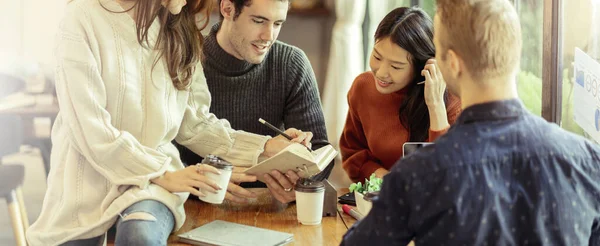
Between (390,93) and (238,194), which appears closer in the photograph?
(238,194)

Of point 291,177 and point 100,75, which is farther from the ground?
point 100,75

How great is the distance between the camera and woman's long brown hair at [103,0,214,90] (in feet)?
5.81

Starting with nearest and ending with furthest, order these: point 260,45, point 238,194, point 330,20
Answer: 1. point 238,194
2. point 260,45
3. point 330,20

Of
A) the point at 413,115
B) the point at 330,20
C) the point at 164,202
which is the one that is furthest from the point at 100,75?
the point at 330,20

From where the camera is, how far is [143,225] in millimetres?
1541

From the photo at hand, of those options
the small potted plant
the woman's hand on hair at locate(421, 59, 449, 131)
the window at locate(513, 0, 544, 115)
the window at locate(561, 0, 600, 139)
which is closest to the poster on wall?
the window at locate(561, 0, 600, 139)

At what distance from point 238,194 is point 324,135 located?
1.92ft

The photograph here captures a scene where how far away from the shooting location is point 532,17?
8.48ft

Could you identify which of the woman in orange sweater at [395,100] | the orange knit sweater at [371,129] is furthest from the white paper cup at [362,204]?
the orange knit sweater at [371,129]

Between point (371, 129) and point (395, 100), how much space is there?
0.12 meters

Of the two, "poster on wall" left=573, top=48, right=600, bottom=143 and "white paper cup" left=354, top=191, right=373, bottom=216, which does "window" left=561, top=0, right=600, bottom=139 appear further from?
"white paper cup" left=354, top=191, right=373, bottom=216

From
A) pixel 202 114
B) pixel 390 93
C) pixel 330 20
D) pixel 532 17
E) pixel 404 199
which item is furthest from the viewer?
pixel 330 20

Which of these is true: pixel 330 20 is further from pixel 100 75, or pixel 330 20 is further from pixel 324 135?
pixel 100 75

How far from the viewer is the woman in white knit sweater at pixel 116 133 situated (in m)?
1.63
